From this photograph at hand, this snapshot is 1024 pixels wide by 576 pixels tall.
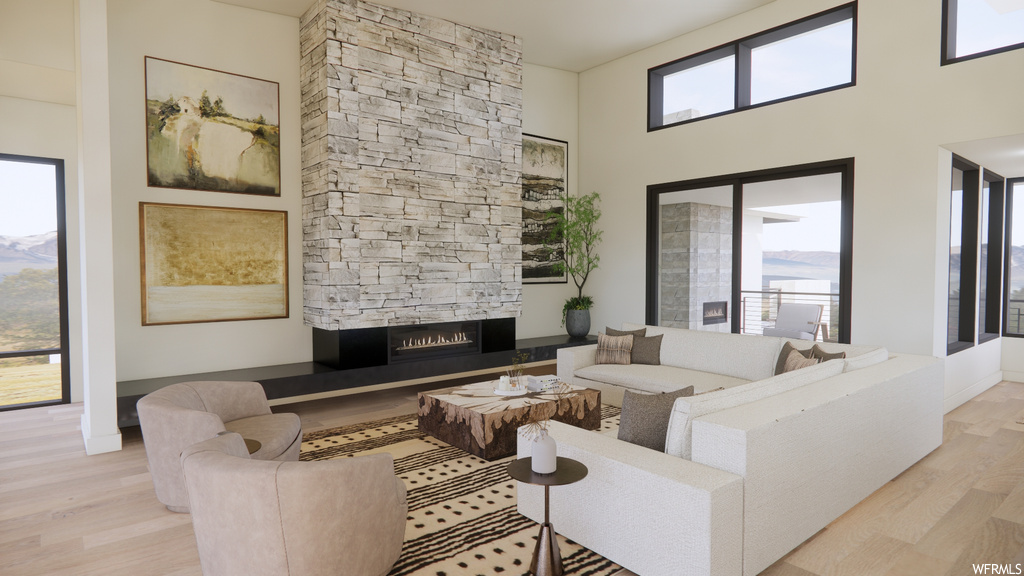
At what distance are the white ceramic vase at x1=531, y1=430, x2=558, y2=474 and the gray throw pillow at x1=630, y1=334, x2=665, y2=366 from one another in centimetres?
335

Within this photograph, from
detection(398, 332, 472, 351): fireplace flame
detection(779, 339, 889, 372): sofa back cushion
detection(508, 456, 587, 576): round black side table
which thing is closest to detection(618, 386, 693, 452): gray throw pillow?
detection(508, 456, 587, 576): round black side table

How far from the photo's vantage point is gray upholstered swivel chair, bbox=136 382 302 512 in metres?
2.99

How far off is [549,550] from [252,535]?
1206 millimetres

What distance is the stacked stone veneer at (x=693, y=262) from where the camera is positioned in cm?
642

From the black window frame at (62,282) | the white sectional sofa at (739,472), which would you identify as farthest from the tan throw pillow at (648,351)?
the black window frame at (62,282)

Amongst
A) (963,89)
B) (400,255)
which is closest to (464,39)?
(400,255)

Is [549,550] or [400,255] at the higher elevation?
[400,255]

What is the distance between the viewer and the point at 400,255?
18.9 ft

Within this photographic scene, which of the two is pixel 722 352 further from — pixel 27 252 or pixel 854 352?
pixel 27 252

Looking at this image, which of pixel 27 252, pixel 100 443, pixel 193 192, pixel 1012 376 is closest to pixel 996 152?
pixel 1012 376

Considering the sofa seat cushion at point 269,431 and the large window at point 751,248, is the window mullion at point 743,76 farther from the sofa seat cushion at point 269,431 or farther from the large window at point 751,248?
the sofa seat cushion at point 269,431

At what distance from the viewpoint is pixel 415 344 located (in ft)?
19.7

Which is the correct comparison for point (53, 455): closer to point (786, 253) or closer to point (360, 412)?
point (360, 412)

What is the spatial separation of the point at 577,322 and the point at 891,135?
3.99 meters
